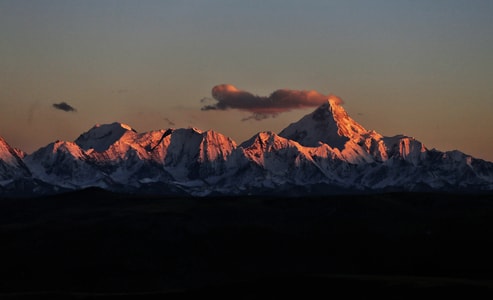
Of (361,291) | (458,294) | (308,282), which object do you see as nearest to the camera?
(458,294)

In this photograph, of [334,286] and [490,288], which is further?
[334,286]

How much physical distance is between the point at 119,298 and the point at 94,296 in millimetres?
4729

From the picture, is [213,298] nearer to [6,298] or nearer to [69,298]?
[69,298]

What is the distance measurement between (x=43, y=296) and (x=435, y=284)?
6092 centimetres

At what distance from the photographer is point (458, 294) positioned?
137 meters

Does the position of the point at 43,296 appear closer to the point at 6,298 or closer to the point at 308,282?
the point at 6,298

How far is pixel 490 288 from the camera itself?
138500mm

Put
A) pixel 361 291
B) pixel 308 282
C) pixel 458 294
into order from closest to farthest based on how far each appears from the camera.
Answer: pixel 458 294 → pixel 361 291 → pixel 308 282

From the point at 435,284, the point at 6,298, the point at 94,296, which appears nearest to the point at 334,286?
the point at 435,284

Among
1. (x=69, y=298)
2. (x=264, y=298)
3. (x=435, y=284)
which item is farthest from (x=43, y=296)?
(x=435, y=284)

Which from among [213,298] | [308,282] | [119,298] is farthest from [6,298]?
[308,282]

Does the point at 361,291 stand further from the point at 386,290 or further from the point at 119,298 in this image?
the point at 119,298

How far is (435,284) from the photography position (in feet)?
479

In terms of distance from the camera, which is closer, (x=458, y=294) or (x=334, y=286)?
(x=458, y=294)
